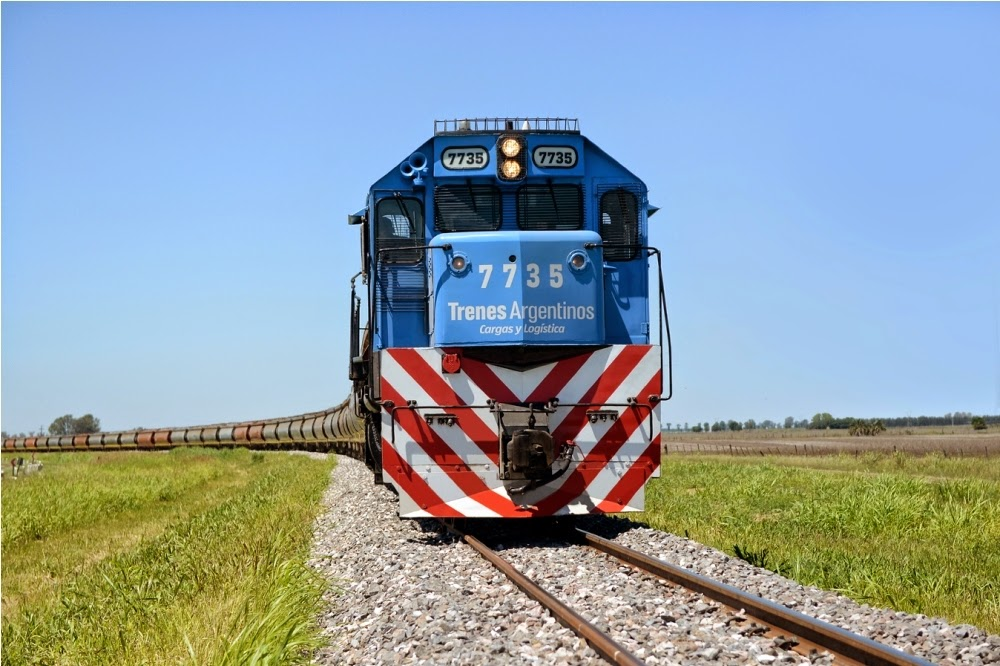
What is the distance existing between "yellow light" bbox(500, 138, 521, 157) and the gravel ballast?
3560mm

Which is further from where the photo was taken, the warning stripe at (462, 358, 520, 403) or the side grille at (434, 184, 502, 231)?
the side grille at (434, 184, 502, 231)

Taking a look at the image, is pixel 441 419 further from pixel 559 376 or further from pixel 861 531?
pixel 861 531

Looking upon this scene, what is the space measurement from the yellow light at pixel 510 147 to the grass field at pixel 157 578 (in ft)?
13.3

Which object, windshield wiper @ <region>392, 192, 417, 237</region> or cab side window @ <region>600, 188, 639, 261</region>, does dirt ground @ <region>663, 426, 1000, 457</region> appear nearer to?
cab side window @ <region>600, 188, 639, 261</region>

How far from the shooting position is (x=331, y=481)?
1931 cm

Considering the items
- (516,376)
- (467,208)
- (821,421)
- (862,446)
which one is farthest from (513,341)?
(821,421)

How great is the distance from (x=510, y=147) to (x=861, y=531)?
5.27 m

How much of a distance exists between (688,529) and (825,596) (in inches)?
132

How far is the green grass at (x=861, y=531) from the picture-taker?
6129mm

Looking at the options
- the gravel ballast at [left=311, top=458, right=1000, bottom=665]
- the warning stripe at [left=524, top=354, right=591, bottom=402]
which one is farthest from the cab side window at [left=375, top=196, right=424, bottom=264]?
the gravel ballast at [left=311, top=458, right=1000, bottom=665]

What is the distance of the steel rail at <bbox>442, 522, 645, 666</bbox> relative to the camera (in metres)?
4.35

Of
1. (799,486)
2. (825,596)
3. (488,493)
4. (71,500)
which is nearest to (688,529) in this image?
(488,493)

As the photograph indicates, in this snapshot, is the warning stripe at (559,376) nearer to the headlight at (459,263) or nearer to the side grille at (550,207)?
the headlight at (459,263)

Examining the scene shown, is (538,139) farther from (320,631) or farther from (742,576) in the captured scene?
(320,631)
